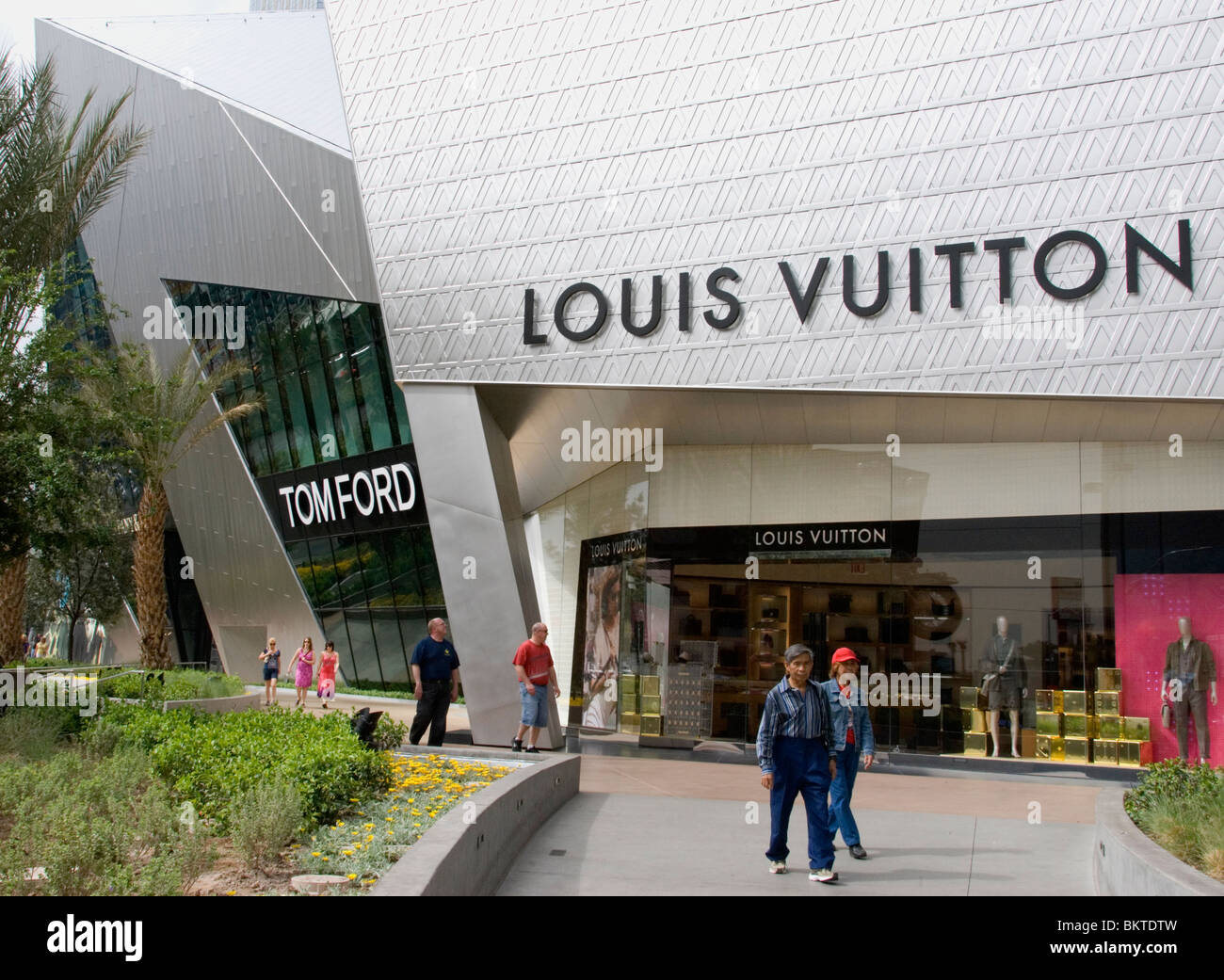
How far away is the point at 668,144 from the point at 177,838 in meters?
11.1

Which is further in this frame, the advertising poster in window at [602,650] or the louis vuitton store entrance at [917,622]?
the advertising poster in window at [602,650]

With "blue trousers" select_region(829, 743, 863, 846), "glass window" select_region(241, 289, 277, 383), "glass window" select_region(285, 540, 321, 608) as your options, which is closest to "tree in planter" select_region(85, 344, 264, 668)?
"glass window" select_region(241, 289, 277, 383)

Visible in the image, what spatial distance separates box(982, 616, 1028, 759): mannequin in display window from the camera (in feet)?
50.0

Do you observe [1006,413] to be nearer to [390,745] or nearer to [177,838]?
[390,745]

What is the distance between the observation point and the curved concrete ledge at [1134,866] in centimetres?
538

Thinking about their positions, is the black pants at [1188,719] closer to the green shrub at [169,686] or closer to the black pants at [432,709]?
the black pants at [432,709]

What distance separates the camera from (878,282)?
13836 millimetres

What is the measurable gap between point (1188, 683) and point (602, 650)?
8.87 meters

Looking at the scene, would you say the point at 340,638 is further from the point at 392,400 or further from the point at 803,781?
the point at 803,781

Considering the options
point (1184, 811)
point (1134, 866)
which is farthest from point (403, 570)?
point (1134, 866)

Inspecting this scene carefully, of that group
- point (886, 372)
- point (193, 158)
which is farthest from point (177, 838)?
point (193, 158)

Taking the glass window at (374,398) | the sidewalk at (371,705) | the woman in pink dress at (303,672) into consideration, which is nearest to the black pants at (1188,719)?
the sidewalk at (371,705)

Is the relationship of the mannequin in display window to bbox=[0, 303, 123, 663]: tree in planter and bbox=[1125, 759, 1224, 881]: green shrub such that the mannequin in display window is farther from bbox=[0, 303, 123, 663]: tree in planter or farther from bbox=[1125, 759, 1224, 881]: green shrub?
bbox=[0, 303, 123, 663]: tree in planter

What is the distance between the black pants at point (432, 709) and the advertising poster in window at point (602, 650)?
5.43m
